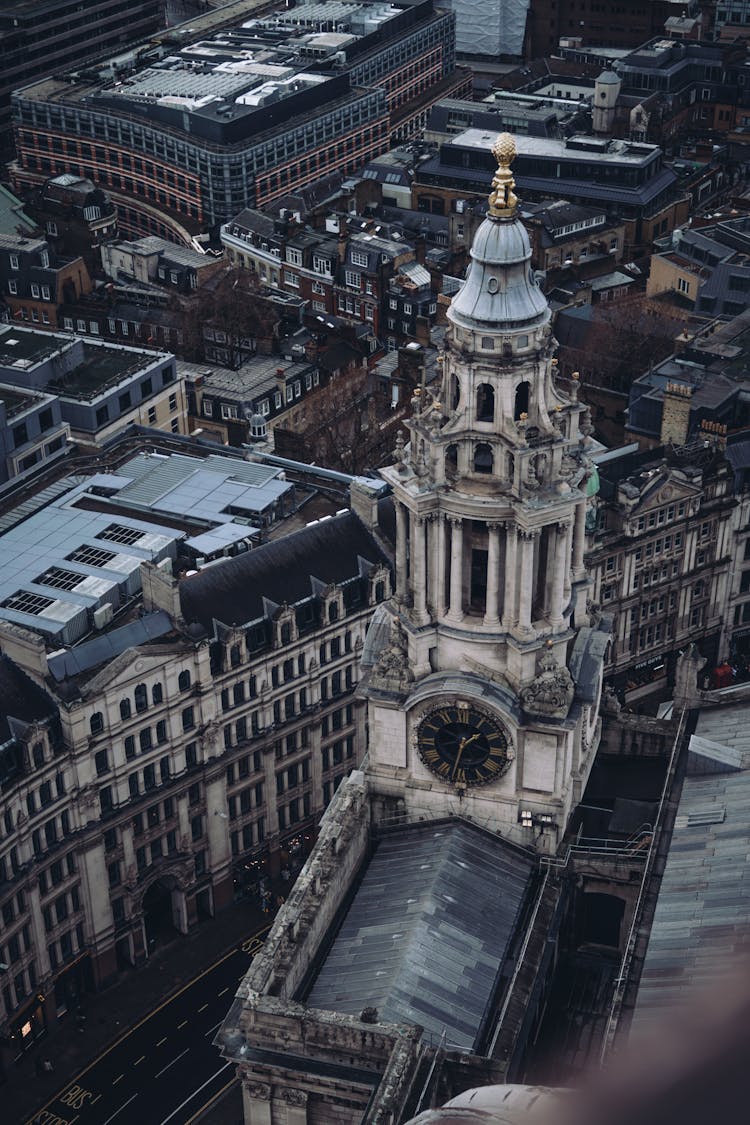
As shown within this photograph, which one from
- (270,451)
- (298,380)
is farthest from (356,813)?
(298,380)

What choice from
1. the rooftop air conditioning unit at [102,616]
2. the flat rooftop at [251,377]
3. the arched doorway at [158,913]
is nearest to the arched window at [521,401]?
the rooftop air conditioning unit at [102,616]

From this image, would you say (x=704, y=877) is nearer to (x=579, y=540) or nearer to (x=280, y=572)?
(x=579, y=540)

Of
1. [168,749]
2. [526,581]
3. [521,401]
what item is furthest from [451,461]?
Answer: [168,749]

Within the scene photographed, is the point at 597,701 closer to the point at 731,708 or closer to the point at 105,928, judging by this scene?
the point at 731,708

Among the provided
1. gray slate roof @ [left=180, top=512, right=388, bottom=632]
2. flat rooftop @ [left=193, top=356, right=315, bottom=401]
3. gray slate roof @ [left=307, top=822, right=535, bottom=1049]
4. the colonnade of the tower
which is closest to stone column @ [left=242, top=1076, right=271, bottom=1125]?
gray slate roof @ [left=307, top=822, right=535, bottom=1049]

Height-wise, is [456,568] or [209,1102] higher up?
[456,568]

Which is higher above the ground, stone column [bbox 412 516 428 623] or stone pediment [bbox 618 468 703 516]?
stone column [bbox 412 516 428 623]

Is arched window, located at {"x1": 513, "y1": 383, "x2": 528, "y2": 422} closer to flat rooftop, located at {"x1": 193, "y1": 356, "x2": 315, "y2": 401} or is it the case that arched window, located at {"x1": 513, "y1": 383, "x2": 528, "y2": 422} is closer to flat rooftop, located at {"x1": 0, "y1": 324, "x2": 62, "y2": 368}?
flat rooftop, located at {"x1": 0, "y1": 324, "x2": 62, "y2": 368}
